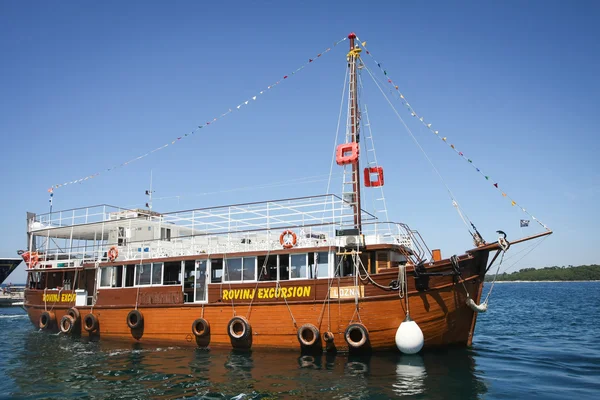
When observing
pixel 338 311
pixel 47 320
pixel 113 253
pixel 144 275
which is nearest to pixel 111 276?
pixel 113 253

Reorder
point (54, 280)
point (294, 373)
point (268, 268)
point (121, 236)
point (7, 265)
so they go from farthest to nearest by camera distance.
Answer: point (7, 265)
point (54, 280)
point (121, 236)
point (268, 268)
point (294, 373)

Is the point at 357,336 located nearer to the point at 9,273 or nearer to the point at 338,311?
the point at 338,311

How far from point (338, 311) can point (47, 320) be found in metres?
16.7

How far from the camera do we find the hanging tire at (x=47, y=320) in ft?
78.2

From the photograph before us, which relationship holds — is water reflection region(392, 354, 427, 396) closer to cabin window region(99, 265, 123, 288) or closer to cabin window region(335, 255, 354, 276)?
cabin window region(335, 255, 354, 276)

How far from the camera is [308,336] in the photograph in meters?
16.6

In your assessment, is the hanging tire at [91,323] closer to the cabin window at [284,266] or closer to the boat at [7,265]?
the cabin window at [284,266]

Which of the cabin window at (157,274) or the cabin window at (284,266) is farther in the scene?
the cabin window at (157,274)

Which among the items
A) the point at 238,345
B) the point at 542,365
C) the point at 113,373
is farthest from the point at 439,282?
the point at 113,373

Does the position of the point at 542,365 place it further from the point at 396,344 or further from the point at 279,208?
the point at 279,208

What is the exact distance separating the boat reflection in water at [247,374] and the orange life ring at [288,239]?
4.08m

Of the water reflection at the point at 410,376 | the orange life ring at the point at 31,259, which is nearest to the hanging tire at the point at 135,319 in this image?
the orange life ring at the point at 31,259

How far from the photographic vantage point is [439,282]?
53.3 feet

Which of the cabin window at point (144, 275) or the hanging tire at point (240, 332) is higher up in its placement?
the cabin window at point (144, 275)
